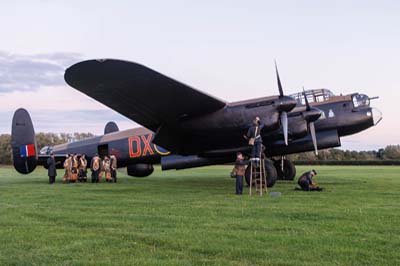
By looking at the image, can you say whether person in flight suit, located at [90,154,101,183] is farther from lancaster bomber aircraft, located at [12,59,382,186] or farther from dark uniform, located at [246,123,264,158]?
dark uniform, located at [246,123,264,158]

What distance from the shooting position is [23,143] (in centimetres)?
1906

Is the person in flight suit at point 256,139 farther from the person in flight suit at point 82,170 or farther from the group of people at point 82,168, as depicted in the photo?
the person in flight suit at point 82,170

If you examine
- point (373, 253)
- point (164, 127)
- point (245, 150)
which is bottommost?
point (373, 253)

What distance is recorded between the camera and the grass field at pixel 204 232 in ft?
15.4

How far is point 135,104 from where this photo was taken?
1246 cm

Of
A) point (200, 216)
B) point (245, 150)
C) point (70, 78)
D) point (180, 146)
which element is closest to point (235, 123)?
point (245, 150)

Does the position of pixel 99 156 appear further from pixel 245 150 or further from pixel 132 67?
pixel 132 67

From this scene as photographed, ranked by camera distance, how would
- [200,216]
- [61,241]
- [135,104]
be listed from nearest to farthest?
[61,241] < [200,216] < [135,104]

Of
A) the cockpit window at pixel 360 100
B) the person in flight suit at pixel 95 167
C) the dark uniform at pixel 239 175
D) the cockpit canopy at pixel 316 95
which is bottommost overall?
the dark uniform at pixel 239 175

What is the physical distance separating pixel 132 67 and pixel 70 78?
1548 mm

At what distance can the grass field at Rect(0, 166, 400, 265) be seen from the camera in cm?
470

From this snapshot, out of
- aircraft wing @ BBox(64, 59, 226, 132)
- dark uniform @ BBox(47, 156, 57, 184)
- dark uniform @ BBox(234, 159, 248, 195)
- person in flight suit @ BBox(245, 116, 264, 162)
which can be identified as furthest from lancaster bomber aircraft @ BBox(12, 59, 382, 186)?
dark uniform @ BBox(47, 156, 57, 184)

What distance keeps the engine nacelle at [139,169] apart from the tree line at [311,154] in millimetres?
47616

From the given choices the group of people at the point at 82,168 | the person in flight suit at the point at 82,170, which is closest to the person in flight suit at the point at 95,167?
the group of people at the point at 82,168
